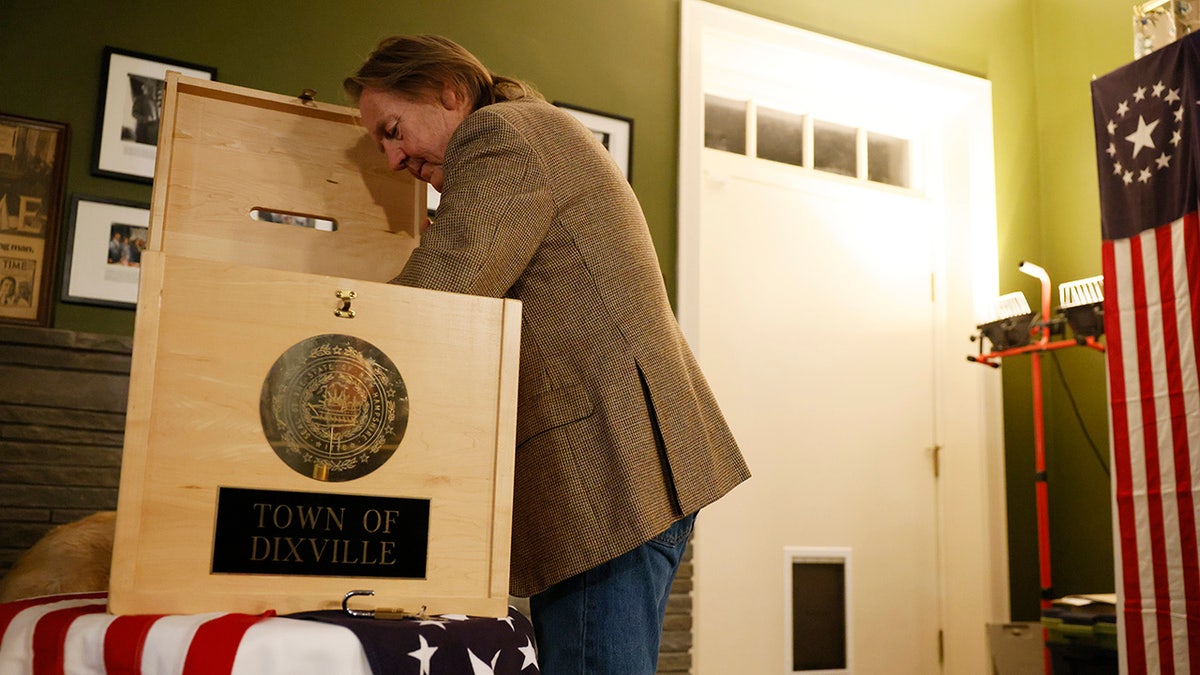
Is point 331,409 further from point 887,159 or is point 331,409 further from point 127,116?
point 887,159

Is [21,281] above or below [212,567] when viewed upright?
above

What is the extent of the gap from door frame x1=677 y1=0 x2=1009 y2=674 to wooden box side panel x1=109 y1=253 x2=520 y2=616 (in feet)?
8.71

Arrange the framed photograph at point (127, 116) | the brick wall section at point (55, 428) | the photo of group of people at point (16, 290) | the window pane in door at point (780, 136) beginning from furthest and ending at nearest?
the window pane in door at point (780, 136) → the framed photograph at point (127, 116) → the photo of group of people at point (16, 290) → the brick wall section at point (55, 428)

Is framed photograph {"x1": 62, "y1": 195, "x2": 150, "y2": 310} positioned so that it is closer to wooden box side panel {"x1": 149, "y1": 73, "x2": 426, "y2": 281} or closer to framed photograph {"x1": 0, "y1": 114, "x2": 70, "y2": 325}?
framed photograph {"x1": 0, "y1": 114, "x2": 70, "y2": 325}

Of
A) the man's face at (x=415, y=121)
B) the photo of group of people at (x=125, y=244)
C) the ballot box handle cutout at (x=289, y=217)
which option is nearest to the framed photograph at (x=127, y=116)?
the photo of group of people at (x=125, y=244)

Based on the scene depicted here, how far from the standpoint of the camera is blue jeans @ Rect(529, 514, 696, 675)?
134cm

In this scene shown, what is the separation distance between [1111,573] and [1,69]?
13.4 feet

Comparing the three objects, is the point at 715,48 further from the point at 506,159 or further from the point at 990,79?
the point at 506,159

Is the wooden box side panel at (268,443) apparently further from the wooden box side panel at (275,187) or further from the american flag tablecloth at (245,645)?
the wooden box side panel at (275,187)

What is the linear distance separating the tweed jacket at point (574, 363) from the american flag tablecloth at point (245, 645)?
0.30 metres

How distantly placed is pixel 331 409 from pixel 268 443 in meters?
0.07

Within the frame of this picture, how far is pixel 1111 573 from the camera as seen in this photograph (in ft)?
13.6

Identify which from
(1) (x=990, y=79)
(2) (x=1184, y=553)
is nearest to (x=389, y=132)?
(2) (x=1184, y=553)

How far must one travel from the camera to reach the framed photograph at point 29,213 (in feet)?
9.12
